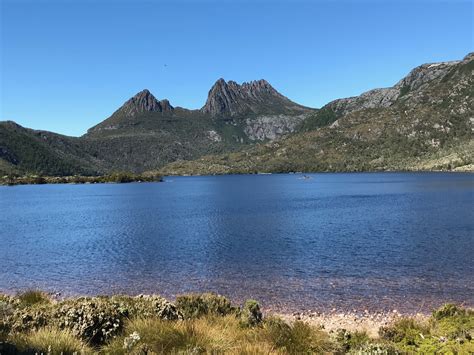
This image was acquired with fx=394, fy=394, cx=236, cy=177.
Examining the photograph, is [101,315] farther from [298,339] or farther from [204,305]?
[298,339]

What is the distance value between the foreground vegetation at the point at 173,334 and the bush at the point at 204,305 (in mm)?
1332

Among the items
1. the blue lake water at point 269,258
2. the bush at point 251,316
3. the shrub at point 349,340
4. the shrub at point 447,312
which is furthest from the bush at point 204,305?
the shrub at point 447,312

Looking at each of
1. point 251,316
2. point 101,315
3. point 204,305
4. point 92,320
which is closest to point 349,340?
point 251,316

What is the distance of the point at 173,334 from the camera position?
42.0 feet

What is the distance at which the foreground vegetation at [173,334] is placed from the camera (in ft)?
37.8

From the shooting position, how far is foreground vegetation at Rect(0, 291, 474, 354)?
Result: 11.5 meters

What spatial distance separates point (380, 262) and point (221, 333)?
106 feet

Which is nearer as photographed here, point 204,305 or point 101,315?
point 101,315

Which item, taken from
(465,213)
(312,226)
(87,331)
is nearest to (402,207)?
(465,213)

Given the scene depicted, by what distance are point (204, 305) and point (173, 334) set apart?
24.0ft

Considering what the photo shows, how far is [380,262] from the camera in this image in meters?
41.8

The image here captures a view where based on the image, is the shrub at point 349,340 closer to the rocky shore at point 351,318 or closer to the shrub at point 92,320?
the rocky shore at point 351,318

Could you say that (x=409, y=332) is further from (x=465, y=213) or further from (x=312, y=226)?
(x=465, y=213)

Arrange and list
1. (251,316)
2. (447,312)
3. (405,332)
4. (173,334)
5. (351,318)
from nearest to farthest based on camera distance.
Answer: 1. (173,334)
2. (405,332)
3. (251,316)
4. (447,312)
5. (351,318)
